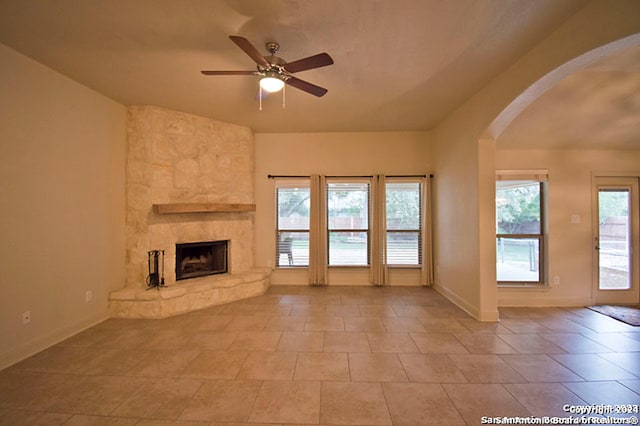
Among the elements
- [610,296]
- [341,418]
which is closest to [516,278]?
[610,296]

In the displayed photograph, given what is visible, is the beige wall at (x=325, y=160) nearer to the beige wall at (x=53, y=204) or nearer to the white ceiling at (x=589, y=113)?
the white ceiling at (x=589, y=113)

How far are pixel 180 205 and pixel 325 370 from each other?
309 centimetres

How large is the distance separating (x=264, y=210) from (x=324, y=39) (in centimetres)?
339

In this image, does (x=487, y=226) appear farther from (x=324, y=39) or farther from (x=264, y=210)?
(x=264, y=210)

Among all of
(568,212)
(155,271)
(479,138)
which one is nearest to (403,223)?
(479,138)

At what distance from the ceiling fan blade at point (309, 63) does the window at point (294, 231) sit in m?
2.95

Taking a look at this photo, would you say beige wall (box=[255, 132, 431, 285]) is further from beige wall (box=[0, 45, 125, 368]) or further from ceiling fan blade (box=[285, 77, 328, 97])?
ceiling fan blade (box=[285, 77, 328, 97])

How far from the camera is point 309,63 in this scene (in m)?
2.17

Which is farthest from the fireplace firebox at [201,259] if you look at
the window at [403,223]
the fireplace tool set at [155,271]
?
the window at [403,223]

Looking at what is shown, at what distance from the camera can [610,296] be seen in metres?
4.00

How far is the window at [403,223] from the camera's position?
16.4 feet

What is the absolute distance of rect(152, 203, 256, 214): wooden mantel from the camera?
3.77 m

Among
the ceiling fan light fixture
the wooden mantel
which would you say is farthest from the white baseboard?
the ceiling fan light fixture

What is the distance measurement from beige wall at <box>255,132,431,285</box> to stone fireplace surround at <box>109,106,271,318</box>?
0.48m
